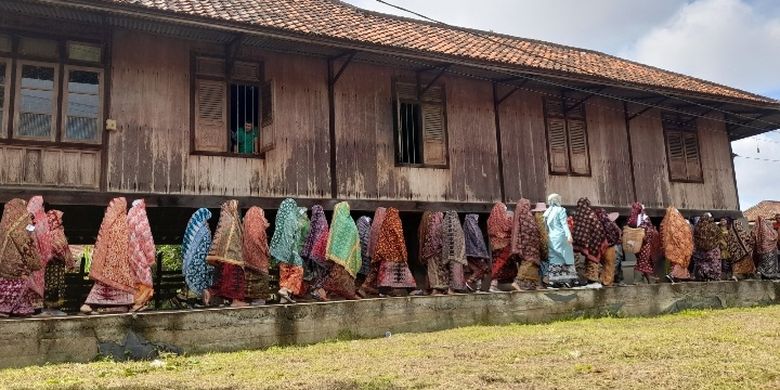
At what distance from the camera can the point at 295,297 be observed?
9383 mm

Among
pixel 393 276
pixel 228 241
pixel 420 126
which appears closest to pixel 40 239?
pixel 228 241

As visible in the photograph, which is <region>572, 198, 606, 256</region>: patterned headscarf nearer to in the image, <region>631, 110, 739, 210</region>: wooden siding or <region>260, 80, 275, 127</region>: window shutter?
<region>631, 110, 739, 210</region>: wooden siding

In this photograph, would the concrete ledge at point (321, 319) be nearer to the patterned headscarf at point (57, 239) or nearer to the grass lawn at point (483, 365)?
the grass lawn at point (483, 365)

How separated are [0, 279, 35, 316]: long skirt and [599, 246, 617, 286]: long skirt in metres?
9.08

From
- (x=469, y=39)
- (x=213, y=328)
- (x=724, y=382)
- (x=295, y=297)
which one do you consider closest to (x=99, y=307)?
(x=213, y=328)

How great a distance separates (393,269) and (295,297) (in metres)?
1.65

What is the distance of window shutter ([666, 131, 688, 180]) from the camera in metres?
15.8

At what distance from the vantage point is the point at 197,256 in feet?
28.5

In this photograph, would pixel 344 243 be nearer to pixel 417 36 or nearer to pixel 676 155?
pixel 417 36

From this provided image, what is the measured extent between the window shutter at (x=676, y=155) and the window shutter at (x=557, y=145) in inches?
131

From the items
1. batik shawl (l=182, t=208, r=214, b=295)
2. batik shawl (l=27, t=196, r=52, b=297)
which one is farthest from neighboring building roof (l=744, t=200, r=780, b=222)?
batik shawl (l=27, t=196, r=52, b=297)

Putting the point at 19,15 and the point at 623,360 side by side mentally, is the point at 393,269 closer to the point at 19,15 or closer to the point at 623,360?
the point at 623,360

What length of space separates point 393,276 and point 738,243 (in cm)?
815

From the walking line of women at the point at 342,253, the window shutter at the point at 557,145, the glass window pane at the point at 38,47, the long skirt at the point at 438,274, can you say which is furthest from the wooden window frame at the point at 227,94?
the window shutter at the point at 557,145
